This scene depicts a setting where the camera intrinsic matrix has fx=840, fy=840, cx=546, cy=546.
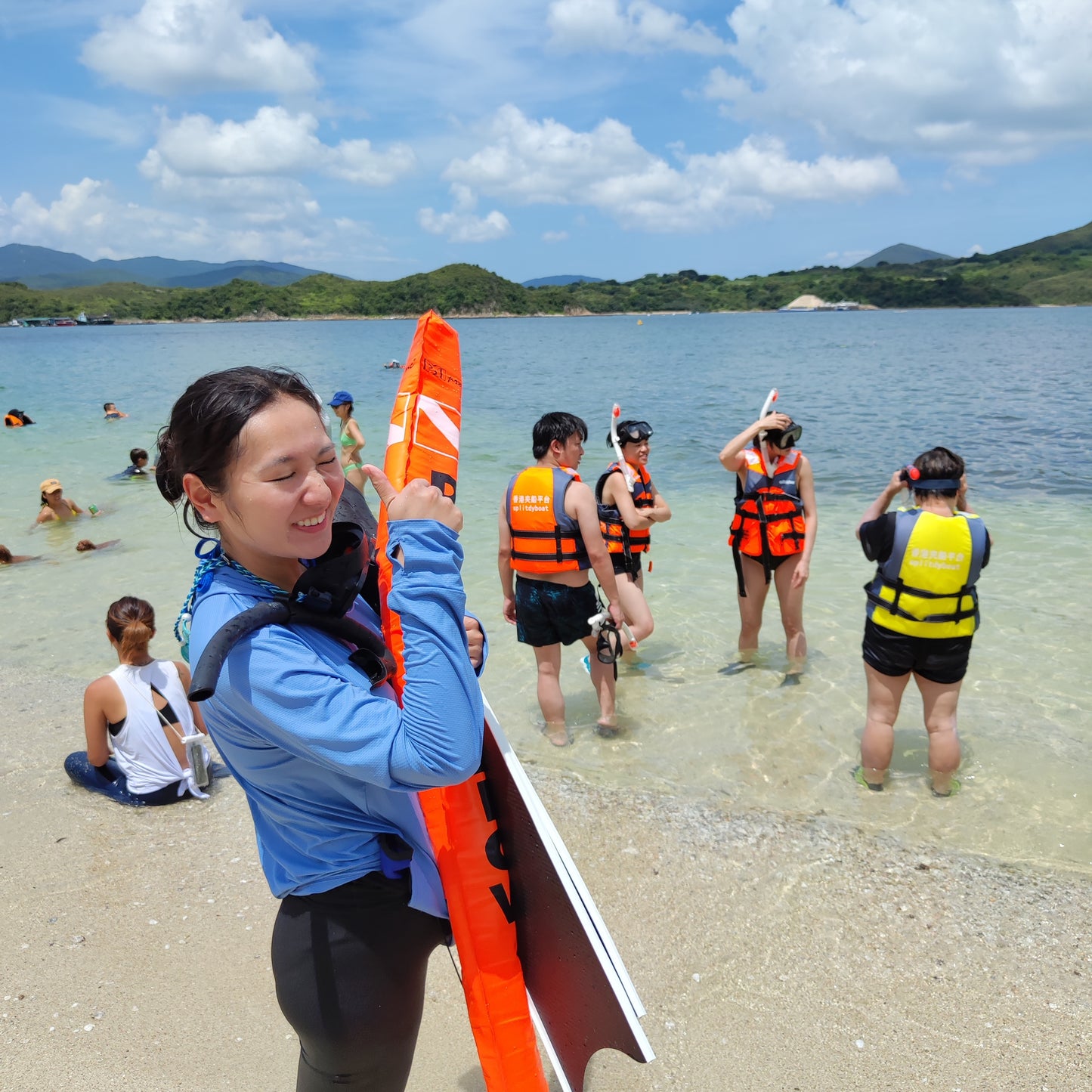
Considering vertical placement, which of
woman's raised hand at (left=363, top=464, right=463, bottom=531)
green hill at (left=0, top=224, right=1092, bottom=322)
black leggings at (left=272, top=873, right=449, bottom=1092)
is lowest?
black leggings at (left=272, top=873, right=449, bottom=1092)

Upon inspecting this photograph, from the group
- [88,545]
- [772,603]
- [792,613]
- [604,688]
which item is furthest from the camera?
[88,545]

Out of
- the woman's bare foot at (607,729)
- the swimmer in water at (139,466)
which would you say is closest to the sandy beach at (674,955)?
the woman's bare foot at (607,729)

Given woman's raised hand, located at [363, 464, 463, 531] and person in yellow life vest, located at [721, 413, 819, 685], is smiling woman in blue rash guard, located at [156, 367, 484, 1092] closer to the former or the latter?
woman's raised hand, located at [363, 464, 463, 531]

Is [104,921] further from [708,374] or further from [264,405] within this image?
[708,374]

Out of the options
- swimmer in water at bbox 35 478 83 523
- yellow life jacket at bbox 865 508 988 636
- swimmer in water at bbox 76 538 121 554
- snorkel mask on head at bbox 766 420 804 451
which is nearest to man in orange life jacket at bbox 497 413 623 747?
snorkel mask on head at bbox 766 420 804 451

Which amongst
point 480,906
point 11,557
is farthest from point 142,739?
point 11,557

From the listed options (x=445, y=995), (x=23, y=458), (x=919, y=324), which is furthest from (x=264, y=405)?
(x=919, y=324)

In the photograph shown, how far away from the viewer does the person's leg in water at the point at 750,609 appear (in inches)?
256

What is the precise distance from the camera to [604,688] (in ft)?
19.0

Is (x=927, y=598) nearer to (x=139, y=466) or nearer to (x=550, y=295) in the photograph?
(x=139, y=466)

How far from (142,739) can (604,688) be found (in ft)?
9.43

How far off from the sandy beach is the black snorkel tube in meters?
2.07

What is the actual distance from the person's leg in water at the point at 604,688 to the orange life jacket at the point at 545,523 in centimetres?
72

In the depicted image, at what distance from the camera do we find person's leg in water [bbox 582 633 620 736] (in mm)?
5781
